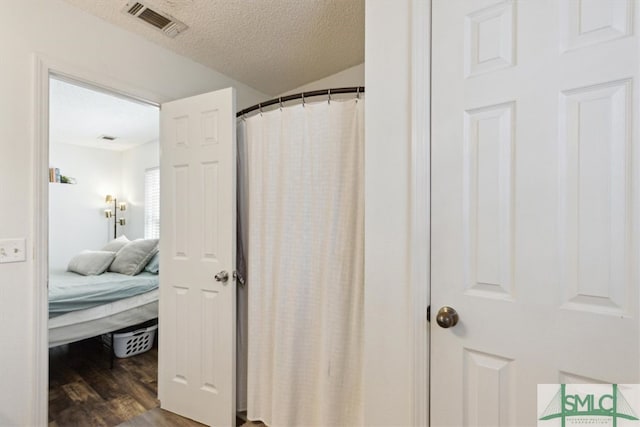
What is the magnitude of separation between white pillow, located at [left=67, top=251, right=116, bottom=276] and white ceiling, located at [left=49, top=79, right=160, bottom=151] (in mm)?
1522

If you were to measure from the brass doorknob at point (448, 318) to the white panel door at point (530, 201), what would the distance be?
20 mm

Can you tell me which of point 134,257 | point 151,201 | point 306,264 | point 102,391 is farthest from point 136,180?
point 306,264

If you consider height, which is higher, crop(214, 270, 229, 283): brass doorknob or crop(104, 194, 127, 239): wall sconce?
crop(104, 194, 127, 239): wall sconce

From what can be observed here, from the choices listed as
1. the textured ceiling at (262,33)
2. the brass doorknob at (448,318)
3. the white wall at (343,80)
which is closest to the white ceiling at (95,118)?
the textured ceiling at (262,33)

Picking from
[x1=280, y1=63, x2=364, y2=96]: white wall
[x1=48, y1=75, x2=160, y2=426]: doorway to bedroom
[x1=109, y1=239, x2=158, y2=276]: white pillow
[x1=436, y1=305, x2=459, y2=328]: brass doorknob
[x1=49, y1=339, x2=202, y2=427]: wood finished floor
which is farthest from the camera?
[x1=109, y1=239, x2=158, y2=276]: white pillow

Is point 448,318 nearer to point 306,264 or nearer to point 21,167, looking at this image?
point 306,264

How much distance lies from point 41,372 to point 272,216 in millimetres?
1382

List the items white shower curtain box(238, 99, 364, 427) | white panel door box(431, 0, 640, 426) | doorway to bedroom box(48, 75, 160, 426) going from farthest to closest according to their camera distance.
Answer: doorway to bedroom box(48, 75, 160, 426), white shower curtain box(238, 99, 364, 427), white panel door box(431, 0, 640, 426)

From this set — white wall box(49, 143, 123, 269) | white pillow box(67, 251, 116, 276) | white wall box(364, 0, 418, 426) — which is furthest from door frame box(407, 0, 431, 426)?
white wall box(49, 143, 123, 269)

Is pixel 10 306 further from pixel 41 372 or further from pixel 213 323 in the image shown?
pixel 213 323

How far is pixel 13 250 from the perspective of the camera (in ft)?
5.08

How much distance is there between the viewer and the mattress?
97.2 inches

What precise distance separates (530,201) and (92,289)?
318 cm

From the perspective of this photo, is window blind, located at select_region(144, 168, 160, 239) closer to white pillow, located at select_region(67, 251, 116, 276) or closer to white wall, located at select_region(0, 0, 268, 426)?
white pillow, located at select_region(67, 251, 116, 276)
